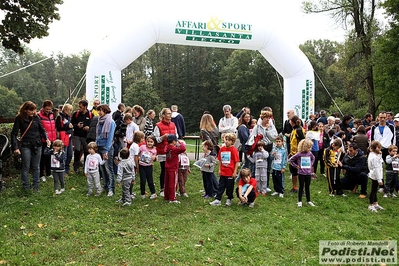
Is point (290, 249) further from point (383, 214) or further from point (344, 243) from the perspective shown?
point (383, 214)

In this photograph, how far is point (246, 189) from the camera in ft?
21.2

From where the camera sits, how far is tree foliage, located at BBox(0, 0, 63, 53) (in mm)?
7234

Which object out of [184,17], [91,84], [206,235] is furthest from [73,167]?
[184,17]

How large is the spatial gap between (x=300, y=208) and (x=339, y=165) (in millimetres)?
1669

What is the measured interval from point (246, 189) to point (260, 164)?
1.05m

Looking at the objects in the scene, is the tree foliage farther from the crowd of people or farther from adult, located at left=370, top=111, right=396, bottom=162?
adult, located at left=370, top=111, right=396, bottom=162

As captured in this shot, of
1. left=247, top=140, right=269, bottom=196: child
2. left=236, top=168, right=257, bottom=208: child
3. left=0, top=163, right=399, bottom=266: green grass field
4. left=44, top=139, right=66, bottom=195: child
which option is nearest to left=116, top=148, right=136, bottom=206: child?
left=0, top=163, right=399, bottom=266: green grass field

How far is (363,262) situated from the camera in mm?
4285

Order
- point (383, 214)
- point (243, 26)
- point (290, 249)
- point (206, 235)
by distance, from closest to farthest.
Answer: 1. point (290, 249)
2. point (206, 235)
3. point (383, 214)
4. point (243, 26)

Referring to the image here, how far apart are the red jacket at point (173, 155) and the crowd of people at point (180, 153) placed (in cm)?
2

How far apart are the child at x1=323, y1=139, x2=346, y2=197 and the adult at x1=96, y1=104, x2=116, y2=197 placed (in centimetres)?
469

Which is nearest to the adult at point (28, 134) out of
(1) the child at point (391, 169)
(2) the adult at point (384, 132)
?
(1) the child at point (391, 169)

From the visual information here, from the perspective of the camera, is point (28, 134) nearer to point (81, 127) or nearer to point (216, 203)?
point (81, 127)

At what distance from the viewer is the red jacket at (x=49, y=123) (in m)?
7.59
